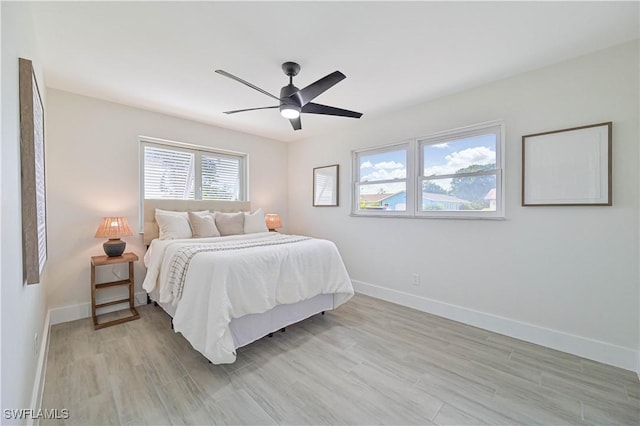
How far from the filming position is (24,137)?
4.54ft

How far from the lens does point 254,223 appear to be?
383 cm

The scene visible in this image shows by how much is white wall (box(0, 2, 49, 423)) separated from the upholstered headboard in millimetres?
1905

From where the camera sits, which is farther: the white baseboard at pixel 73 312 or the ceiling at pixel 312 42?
the white baseboard at pixel 73 312

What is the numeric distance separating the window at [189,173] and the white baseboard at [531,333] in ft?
9.76

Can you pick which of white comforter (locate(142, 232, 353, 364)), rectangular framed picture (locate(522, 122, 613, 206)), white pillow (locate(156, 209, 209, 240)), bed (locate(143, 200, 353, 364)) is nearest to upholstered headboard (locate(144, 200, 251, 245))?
white pillow (locate(156, 209, 209, 240))

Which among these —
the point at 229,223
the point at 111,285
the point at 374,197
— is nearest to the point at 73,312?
the point at 111,285

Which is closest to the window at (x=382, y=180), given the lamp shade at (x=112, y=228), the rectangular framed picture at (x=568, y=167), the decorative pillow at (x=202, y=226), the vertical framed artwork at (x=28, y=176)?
the rectangular framed picture at (x=568, y=167)

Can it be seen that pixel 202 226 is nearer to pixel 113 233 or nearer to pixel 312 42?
pixel 113 233

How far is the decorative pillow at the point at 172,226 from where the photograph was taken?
3143 millimetres

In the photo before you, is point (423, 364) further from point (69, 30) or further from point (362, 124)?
point (69, 30)

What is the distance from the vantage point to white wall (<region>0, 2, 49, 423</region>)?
1.05m

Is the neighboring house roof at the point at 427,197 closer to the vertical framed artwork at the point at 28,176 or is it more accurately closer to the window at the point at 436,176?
the window at the point at 436,176

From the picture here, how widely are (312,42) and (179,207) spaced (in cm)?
272

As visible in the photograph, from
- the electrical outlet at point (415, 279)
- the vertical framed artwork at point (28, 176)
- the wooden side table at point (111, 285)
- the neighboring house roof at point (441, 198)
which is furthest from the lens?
the electrical outlet at point (415, 279)
